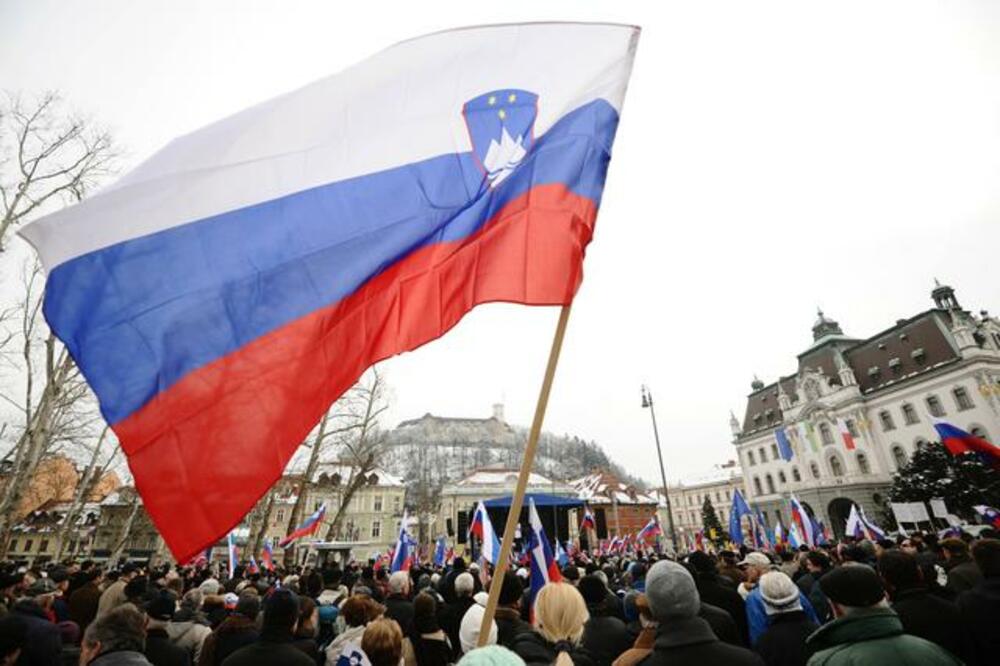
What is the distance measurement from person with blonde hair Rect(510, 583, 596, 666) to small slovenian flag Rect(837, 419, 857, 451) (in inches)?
2090

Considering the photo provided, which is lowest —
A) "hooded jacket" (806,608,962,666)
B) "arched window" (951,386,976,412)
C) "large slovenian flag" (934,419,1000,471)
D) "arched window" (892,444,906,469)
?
"hooded jacket" (806,608,962,666)

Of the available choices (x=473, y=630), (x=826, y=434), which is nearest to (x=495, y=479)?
(x=826, y=434)

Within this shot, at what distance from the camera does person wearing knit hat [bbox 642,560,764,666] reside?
2.29 m

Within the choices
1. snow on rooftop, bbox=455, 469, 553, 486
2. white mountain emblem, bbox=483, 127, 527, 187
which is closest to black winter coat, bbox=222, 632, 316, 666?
white mountain emblem, bbox=483, 127, 527, 187

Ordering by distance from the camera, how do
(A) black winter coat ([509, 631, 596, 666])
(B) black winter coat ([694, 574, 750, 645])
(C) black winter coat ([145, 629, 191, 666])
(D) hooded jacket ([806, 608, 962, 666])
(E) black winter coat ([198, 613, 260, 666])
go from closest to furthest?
1. (D) hooded jacket ([806, 608, 962, 666])
2. (A) black winter coat ([509, 631, 596, 666])
3. (C) black winter coat ([145, 629, 191, 666])
4. (E) black winter coat ([198, 613, 260, 666])
5. (B) black winter coat ([694, 574, 750, 645])

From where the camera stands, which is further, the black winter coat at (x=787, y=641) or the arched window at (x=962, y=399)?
the arched window at (x=962, y=399)

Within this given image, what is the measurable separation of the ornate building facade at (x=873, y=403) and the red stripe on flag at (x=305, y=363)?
165 feet

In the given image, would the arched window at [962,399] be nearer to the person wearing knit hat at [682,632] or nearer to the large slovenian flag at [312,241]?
the large slovenian flag at [312,241]

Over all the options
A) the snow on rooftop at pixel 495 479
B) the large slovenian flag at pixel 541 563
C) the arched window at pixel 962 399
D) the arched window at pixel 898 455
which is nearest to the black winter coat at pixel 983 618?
the large slovenian flag at pixel 541 563

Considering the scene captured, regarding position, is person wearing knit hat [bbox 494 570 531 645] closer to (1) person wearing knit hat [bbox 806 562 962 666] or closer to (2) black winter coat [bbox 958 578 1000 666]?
(1) person wearing knit hat [bbox 806 562 962 666]

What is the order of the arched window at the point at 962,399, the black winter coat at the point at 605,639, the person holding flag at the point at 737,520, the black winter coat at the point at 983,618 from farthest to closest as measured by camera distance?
the arched window at the point at 962,399 → the person holding flag at the point at 737,520 → the black winter coat at the point at 605,639 → the black winter coat at the point at 983,618

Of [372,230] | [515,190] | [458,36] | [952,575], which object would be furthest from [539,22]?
[952,575]

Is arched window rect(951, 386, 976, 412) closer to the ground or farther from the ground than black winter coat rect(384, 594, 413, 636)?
farther from the ground

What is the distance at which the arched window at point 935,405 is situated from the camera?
47.6 meters
